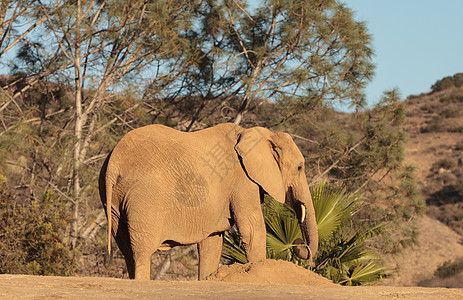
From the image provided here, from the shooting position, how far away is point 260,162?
7.06 metres

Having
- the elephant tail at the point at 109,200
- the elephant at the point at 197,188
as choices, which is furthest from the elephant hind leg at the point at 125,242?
the elephant tail at the point at 109,200

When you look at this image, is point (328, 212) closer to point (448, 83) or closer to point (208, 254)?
point (208, 254)

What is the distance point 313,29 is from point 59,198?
6.43 meters

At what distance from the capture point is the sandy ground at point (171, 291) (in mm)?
4383

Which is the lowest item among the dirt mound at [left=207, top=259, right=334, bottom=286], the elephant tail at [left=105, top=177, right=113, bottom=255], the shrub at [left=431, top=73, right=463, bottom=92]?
the dirt mound at [left=207, top=259, right=334, bottom=286]

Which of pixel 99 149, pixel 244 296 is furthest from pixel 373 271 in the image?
pixel 99 149

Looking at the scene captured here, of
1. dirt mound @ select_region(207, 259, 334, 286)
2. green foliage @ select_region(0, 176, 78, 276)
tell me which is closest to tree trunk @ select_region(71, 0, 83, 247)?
green foliage @ select_region(0, 176, 78, 276)

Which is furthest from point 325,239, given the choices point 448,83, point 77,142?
point 448,83

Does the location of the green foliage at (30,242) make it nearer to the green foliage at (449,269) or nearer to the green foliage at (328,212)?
the green foliage at (328,212)

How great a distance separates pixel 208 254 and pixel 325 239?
1662 millimetres

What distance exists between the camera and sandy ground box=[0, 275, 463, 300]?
14.4ft

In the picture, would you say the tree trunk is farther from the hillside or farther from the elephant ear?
the hillside

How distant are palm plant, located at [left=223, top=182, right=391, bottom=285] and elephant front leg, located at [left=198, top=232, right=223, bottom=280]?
0.51 metres

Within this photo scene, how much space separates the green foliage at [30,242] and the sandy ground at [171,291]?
195 inches
